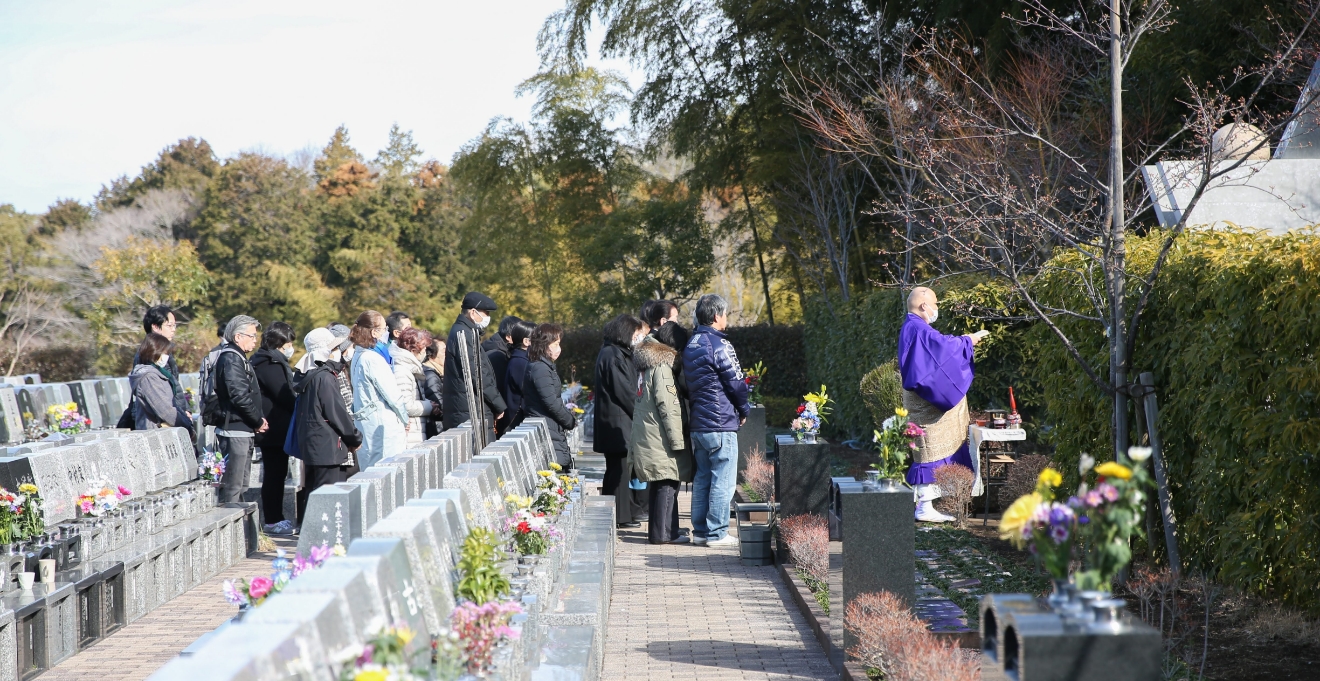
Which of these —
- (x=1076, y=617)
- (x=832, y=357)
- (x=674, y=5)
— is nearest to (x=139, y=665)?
(x=1076, y=617)

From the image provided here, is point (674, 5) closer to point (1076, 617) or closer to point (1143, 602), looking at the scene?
point (1143, 602)

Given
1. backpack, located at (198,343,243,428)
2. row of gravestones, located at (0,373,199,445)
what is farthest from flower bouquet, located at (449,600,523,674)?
row of gravestones, located at (0,373,199,445)

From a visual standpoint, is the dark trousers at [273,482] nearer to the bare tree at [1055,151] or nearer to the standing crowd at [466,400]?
the standing crowd at [466,400]

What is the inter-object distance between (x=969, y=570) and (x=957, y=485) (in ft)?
4.84

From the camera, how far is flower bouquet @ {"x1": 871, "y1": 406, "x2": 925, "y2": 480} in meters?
4.71

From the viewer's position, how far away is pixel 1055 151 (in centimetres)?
1072

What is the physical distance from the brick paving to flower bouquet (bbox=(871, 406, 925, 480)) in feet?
10.1

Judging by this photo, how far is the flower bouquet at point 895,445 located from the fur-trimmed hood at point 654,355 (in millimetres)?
2910

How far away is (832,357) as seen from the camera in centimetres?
1666

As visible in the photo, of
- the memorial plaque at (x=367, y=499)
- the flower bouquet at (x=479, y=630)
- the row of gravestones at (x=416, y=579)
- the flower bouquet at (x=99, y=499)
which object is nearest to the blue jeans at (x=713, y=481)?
the row of gravestones at (x=416, y=579)

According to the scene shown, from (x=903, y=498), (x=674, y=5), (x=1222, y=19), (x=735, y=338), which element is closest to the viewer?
(x=903, y=498)

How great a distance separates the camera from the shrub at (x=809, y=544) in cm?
641

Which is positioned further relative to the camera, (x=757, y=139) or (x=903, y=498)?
(x=757, y=139)

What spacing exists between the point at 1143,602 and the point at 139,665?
14.4 feet
